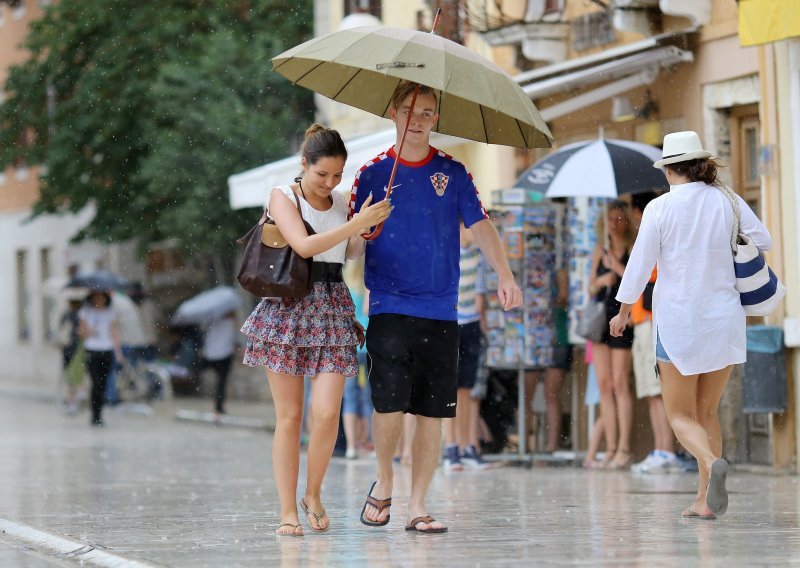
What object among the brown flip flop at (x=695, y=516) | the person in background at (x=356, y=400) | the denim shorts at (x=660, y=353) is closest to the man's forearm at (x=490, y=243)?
the denim shorts at (x=660, y=353)

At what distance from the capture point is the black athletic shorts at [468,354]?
593 inches

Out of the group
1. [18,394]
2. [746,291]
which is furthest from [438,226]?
[18,394]

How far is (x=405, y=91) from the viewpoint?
352 inches

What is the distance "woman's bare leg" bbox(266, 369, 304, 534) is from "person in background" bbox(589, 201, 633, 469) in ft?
19.4

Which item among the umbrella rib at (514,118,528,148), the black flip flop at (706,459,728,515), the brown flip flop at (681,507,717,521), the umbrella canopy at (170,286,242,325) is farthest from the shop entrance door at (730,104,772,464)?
the umbrella canopy at (170,286,242,325)

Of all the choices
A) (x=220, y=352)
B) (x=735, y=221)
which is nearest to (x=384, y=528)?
(x=735, y=221)

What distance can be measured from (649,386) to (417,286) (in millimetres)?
5940

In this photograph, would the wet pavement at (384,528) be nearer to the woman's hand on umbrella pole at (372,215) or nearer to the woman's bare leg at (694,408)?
the woman's bare leg at (694,408)

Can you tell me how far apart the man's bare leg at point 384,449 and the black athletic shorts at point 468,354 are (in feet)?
19.3

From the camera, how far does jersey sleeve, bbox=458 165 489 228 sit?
29.7ft

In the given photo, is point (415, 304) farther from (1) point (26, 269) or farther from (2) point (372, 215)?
(1) point (26, 269)

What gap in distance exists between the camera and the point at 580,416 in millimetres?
16453

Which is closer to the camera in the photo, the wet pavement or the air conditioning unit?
the wet pavement

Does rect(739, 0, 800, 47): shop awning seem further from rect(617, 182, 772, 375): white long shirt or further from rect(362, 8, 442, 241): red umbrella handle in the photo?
rect(362, 8, 442, 241): red umbrella handle
